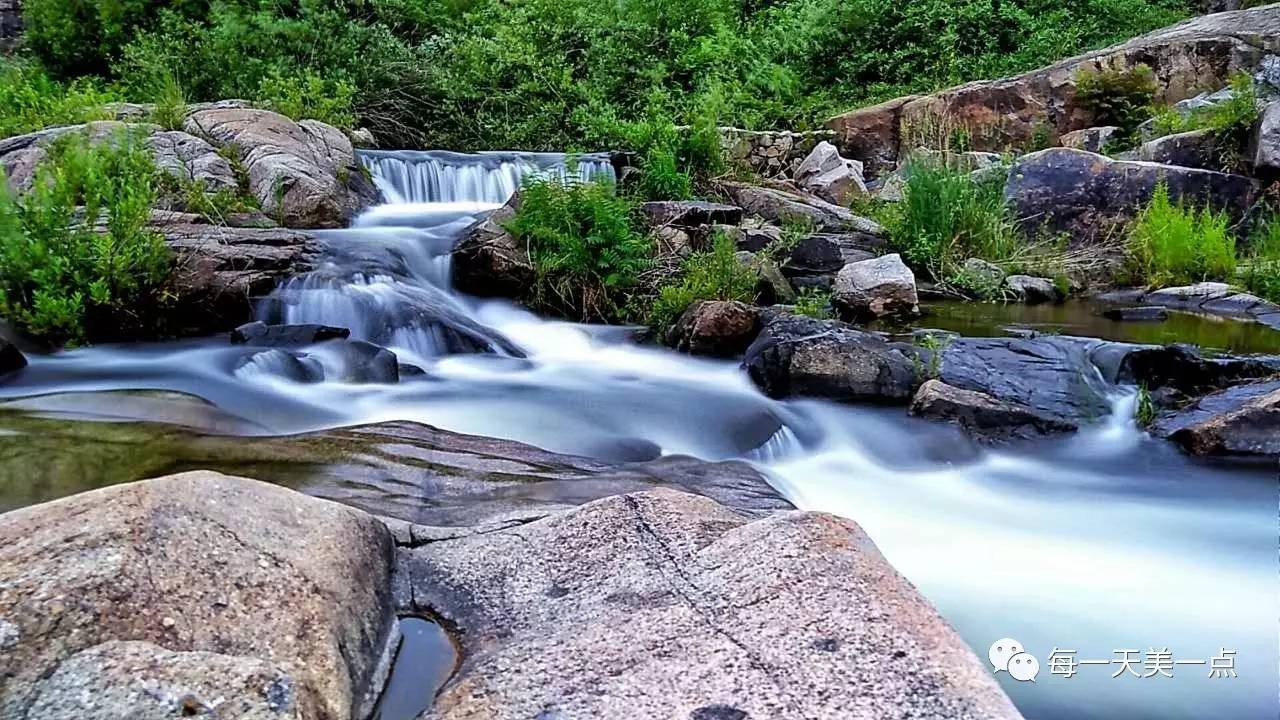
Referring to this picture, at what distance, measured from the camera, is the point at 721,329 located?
6.56 metres

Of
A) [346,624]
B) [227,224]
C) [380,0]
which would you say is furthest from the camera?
[380,0]

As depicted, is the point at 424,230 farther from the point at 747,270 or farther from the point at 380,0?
the point at 380,0

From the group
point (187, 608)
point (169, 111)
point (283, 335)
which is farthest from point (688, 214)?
point (187, 608)

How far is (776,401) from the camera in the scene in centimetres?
562

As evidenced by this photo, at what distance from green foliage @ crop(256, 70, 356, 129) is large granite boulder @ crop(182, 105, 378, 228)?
27.7 inches

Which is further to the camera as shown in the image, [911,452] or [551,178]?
[551,178]

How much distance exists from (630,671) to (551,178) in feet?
22.1

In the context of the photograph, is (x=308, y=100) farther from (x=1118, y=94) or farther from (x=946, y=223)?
(x=1118, y=94)

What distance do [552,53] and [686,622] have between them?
13.9 metres

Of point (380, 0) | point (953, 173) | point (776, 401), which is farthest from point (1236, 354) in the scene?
point (380, 0)

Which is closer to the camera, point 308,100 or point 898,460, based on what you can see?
point 898,460

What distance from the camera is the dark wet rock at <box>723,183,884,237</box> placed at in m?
9.26

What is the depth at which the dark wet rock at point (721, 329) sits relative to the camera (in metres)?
6.57

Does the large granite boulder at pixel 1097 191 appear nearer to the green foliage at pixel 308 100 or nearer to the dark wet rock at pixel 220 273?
the dark wet rock at pixel 220 273
